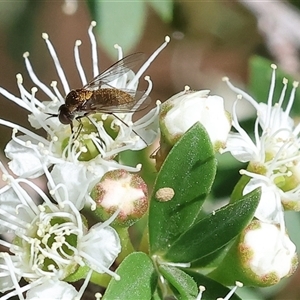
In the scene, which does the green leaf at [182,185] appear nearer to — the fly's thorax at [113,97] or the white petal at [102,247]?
the white petal at [102,247]

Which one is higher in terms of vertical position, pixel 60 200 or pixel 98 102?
pixel 98 102

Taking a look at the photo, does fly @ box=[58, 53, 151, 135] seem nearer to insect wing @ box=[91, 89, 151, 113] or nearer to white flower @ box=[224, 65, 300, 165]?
insect wing @ box=[91, 89, 151, 113]

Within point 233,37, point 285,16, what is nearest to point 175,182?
point 285,16

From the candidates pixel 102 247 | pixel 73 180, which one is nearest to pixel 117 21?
pixel 73 180

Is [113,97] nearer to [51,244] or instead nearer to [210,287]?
[51,244]

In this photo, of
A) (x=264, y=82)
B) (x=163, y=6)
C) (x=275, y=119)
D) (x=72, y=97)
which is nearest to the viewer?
(x=72, y=97)

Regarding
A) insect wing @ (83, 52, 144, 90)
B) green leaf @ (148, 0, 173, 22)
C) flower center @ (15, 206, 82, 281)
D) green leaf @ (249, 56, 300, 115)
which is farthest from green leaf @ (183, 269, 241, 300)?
green leaf @ (148, 0, 173, 22)

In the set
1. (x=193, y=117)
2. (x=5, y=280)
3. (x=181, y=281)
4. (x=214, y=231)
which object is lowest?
(x=5, y=280)
